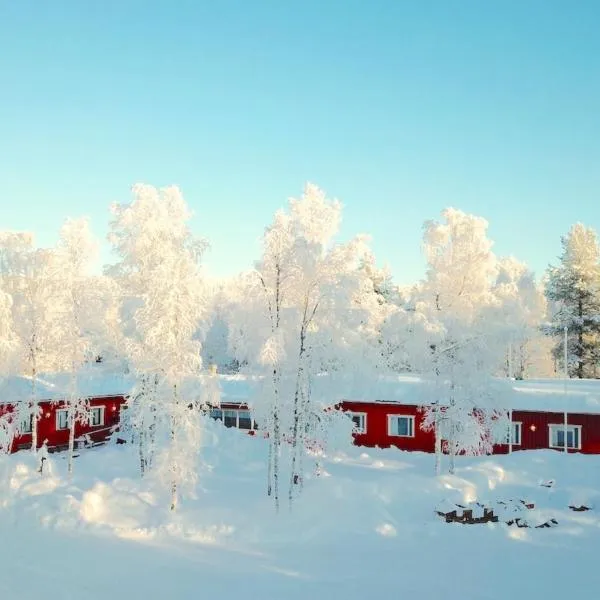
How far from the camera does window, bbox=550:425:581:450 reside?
2904 centimetres

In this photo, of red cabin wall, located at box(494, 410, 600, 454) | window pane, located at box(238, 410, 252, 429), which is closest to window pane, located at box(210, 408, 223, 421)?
window pane, located at box(238, 410, 252, 429)

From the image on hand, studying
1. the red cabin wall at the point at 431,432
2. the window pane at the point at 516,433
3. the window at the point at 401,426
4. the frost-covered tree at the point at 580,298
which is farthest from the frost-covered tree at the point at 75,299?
the frost-covered tree at the point at 580,298

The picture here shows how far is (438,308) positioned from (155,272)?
15097mm

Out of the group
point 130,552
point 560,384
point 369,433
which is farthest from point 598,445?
point 130,552

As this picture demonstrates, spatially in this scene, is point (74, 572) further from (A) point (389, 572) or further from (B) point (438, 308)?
(B) point (438, 308)

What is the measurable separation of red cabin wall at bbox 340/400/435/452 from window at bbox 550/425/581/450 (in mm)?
6227

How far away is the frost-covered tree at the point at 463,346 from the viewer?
24.6 m

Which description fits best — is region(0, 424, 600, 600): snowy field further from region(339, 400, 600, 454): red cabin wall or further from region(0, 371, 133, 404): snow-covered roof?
region(0, 371, 133, 404): snow-covered roof

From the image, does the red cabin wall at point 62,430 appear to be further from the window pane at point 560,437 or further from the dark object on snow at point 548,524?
the window pane at point 560,437

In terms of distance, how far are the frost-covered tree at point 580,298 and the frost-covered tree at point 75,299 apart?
108 ft

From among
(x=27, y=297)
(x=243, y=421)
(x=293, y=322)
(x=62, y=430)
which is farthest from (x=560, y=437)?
(x=62, y=430)

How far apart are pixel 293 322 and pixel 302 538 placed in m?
7.46

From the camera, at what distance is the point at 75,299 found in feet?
80.4

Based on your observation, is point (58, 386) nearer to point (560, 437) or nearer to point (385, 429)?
point (385, 429)
